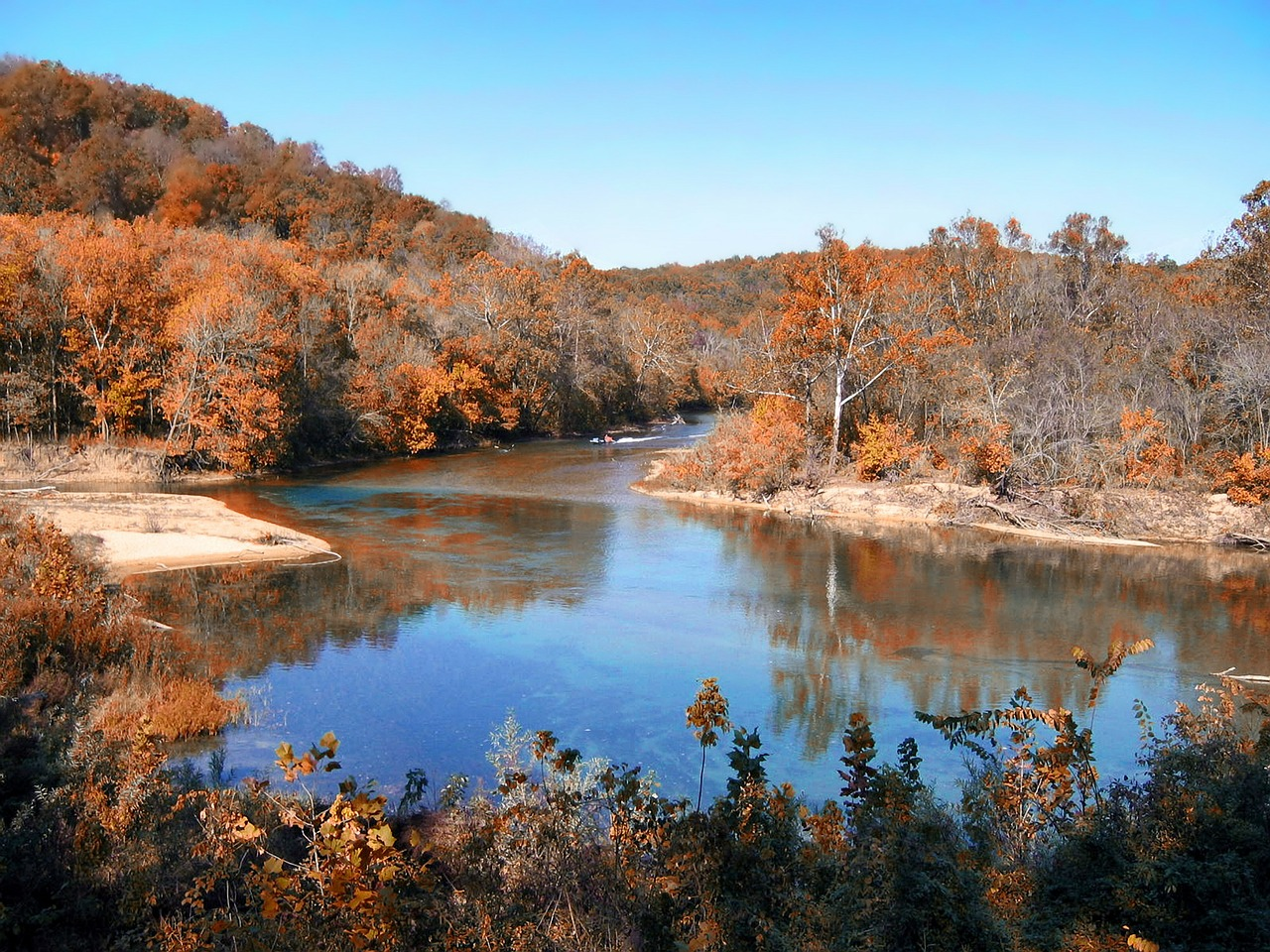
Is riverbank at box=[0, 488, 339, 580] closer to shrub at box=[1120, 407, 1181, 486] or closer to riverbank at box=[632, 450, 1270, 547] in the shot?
riverbank at box=[632, 450, 1270, 547]

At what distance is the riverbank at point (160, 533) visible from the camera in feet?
64.3

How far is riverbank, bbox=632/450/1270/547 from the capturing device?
25.6m

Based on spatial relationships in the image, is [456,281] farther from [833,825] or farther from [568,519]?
[833,825]

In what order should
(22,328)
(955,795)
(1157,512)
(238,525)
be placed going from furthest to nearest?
(22,328), (1157,512), (238,525), (955,795)

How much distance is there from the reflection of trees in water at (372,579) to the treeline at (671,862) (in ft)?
24.5

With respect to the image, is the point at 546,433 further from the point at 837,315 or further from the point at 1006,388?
the point at 1006,388

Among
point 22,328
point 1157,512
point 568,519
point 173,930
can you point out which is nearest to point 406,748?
point 173,930

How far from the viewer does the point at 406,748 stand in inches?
433

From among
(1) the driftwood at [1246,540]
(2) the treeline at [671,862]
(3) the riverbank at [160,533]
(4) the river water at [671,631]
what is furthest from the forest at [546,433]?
(3) the riverbank at [160,533]

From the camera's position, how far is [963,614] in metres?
17.8

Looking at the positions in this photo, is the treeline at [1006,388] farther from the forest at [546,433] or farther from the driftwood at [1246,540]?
the driftwood at [1246,540]

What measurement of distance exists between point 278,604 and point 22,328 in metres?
20.6

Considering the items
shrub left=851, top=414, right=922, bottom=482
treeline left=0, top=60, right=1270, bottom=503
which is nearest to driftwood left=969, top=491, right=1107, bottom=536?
treeline left=0, top=60, right=1270, bottom=503

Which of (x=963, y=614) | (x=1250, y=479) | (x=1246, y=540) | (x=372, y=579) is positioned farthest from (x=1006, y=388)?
(x=372, y=579)
